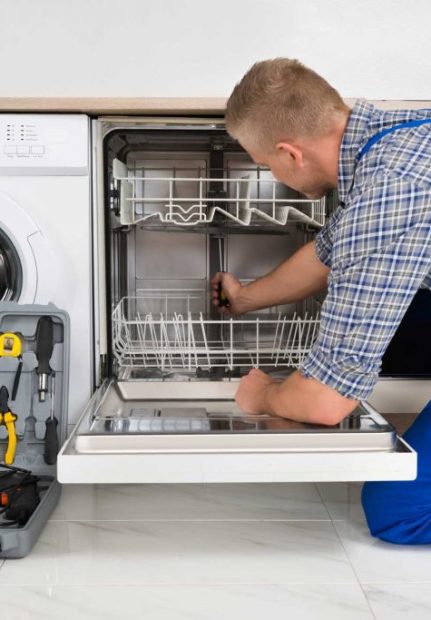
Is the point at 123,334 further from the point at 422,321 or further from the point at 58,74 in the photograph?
the point at 58,74

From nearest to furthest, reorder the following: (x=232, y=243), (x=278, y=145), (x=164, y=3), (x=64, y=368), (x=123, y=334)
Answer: (x=278, y=145) → (x=64, y=368) → (x=123, y=334) → (x=232, y=243) → (x=164, y=3)

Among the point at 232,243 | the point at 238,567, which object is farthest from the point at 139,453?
the point at 232,243

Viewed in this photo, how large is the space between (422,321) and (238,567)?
792mm

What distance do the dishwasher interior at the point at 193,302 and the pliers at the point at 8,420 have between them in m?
0.21

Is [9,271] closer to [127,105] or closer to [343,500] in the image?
[127,105]

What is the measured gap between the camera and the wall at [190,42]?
9.25ft

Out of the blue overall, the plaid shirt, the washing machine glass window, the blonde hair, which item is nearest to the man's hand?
the plaid shirt

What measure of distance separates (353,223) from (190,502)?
0.87 metres

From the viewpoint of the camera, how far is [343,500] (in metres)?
1.87

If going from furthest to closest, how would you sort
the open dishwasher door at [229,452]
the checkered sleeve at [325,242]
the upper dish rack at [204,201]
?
the upper dish rack at [204,201] < the checkered sleeve at [325,242] < the open dishwasher door at [229,452]

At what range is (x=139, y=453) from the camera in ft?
4.71

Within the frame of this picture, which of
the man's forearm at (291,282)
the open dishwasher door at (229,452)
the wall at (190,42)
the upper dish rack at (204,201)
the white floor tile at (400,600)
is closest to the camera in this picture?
the white floor tile at (400,600)

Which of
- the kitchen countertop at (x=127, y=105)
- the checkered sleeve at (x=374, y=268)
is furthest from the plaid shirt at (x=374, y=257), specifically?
the kitchen countertop at (x=127, y=105)

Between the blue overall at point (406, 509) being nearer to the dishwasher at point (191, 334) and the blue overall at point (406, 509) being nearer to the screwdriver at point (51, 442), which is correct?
the dishwasher at point (191, 334)
